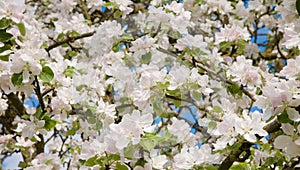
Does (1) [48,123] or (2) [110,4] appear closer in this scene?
(1) [48,123]

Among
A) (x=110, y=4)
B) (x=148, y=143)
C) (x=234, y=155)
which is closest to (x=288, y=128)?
(x=234, y=155)

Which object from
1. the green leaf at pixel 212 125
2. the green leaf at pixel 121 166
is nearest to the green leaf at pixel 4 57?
the green leaf at pixel 121 166

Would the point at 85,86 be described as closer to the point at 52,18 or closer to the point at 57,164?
the point at 57,164

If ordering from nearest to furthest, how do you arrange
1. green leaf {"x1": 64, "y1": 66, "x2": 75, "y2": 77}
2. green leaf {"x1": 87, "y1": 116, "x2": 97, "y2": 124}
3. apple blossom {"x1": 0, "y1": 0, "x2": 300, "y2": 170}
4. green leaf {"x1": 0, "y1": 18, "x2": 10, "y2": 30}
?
apple blossom {"x1": 0, "y1": 0, "x2": 300, "y2": 170}
green leaf {"x1": 0, "y1": 18, "x2": 10, "y2": 30}
green leaf {"x1": 87, "y1": 116, "x2": 97, "y2": 124}
green leaf {"x1": 64, "y1": 66, "x2": 75, "y2": 77}

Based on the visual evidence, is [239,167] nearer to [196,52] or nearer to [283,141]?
[283,141]

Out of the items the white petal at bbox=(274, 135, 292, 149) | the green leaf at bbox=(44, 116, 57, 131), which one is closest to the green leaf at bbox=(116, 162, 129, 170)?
the white petal at bbox=(274, 135, 292, 149)

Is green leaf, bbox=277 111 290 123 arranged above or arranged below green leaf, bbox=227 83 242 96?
below

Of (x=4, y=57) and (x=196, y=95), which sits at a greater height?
(x=4, y=57)

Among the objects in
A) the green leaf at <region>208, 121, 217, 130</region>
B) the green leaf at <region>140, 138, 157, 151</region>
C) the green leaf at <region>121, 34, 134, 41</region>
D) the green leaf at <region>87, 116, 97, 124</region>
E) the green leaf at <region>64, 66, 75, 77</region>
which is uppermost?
the green leaf at <region>121, 34, 134, 41</region>

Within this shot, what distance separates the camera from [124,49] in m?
1.94

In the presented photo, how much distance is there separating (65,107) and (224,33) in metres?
0.78

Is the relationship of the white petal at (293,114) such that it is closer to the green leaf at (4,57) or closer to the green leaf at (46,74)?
the green leaf at (46,74)

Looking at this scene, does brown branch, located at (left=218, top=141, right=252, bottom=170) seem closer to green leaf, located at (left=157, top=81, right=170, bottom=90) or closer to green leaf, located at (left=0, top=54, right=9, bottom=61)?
green leaf, located at (left=157, top=81, right=170, bottom=90)

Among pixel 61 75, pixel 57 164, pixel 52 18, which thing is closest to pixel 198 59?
pixel 61 75
